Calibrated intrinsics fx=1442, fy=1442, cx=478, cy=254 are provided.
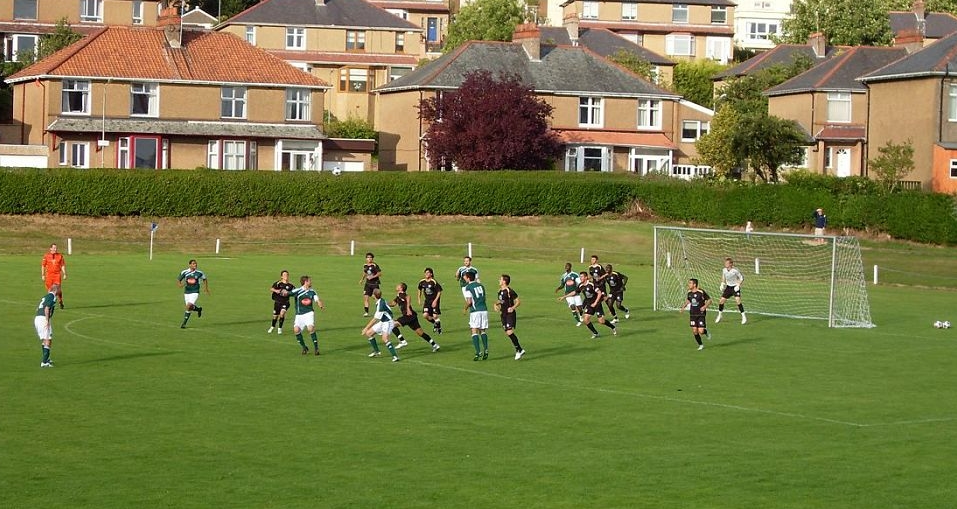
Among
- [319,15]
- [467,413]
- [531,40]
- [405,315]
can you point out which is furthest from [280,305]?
[319,15]

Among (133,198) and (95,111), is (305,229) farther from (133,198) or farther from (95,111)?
(95,111)

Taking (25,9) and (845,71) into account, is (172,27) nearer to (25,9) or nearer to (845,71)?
(25,9)

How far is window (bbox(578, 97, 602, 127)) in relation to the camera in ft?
308

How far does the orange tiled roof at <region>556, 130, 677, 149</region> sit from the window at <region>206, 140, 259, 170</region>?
19467 millimetres

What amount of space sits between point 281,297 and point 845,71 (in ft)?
214

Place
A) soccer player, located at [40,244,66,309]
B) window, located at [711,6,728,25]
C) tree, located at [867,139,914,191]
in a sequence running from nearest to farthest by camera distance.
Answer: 1. soccer player, located at [40,244,66,309]
2. tree, located at [867,139,914,191]
3. window, located at [711,6,728,25]

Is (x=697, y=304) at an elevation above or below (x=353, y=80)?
below

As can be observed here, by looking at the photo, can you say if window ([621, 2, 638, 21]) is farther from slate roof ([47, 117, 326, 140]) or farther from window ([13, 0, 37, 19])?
slate roof ([47, 117, 326, 140])

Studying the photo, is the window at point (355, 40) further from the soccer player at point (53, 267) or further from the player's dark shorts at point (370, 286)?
the player's dark shorts at point (370, 286)

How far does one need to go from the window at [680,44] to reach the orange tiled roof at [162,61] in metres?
58.1

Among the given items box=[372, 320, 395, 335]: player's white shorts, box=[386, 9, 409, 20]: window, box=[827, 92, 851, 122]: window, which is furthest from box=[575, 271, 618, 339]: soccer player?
box=[386, 9, 409, 20]: window

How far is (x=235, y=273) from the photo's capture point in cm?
5578

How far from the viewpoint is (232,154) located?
85062 mm

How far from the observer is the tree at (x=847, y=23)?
117 metres
